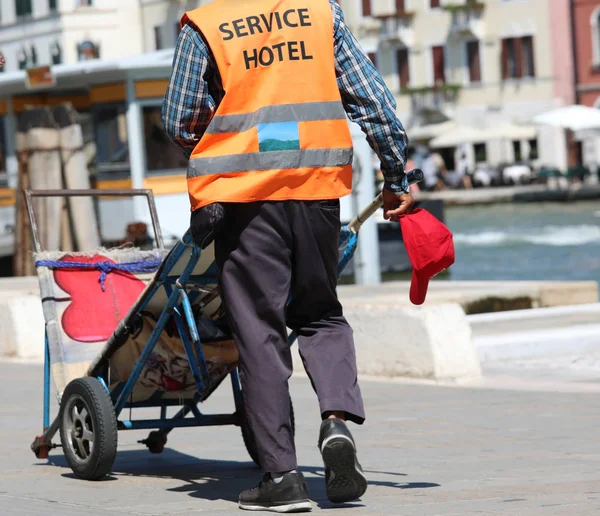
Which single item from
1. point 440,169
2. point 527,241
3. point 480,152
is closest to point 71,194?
point 527,241

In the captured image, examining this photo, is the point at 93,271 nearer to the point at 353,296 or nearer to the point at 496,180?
the point at 353,296

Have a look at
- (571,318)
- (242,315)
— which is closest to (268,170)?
(242,315)

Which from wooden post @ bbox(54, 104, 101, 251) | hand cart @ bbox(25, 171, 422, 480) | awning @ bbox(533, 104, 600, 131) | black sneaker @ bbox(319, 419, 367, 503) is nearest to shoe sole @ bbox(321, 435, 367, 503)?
black sneaker @ bbox(319, 419, 367, 503)

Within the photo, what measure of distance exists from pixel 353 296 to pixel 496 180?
5439 centimetres

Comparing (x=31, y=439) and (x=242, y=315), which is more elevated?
(x=242, y=315)

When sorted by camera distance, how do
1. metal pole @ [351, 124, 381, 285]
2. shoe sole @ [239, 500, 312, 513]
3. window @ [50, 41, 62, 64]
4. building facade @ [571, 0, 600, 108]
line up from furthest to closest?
window @ [50, 41, 62, 64] → building facade @ [571, 0, 600, 108] → metal pole @ [351, 124, 381, 285] → shoe sole @ [239, 500, 312, 513]

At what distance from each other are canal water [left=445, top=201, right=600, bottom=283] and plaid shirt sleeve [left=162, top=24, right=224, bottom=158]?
24337mm

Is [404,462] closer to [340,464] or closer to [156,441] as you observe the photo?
[156,441]

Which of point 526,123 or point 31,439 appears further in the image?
point 526,123

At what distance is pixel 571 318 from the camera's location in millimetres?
11609

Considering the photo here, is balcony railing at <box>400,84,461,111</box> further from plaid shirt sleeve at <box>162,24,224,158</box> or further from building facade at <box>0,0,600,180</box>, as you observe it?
plaid shirt sleeve at <box>162,24,224,158</box>

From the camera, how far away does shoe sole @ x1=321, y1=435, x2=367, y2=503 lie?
5.05 meters

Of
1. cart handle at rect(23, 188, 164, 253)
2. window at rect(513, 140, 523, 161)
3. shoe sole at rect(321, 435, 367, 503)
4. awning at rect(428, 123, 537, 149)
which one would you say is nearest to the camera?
shoe sole at rect(321, 435, 367, 503)

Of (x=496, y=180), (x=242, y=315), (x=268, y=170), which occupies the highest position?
(x=268, y=170)
